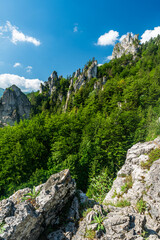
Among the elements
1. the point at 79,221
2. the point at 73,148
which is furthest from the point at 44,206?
the point at 73,148

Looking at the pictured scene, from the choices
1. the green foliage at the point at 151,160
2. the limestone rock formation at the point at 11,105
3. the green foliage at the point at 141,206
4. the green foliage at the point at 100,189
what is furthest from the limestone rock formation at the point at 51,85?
the green foliage at the point at 141,206

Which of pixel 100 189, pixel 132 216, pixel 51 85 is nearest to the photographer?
pixel 132 216

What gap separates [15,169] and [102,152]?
49.3ft

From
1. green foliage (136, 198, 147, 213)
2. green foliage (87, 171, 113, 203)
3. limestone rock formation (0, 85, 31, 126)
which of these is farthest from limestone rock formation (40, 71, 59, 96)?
green foliage (136, 198, 147, 213)

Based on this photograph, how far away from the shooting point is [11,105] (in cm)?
7044

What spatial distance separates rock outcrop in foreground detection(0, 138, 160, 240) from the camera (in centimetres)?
464

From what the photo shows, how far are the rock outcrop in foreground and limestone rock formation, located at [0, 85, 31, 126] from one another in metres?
74.5

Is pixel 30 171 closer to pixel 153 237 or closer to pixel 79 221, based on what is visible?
pixel 79 221

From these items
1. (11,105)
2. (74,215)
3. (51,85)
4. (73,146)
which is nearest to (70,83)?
(51,85)

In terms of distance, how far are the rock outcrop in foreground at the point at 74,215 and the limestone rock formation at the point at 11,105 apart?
7448 centimetres

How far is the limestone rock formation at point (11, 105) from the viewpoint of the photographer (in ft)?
226

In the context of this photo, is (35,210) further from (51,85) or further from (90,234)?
(51,85)

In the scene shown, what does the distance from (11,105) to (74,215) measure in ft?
262

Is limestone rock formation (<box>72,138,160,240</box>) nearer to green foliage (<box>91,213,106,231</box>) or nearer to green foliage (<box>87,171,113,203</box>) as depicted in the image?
green foliage (<box>91,213,106,231</box>)
